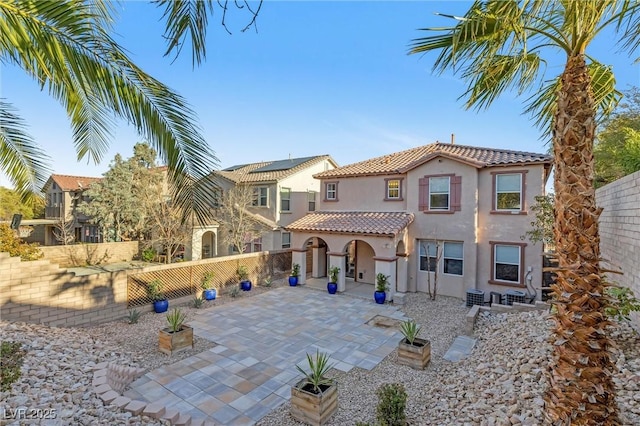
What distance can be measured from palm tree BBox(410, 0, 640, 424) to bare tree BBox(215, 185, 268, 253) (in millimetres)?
17303

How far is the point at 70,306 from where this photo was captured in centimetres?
944

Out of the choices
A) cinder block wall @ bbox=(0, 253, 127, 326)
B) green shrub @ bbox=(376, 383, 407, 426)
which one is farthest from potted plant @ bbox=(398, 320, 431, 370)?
cinder block wall @ bbox=(0, 253, 127, 326)

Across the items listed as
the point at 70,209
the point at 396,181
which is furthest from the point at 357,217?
the point at 70,209

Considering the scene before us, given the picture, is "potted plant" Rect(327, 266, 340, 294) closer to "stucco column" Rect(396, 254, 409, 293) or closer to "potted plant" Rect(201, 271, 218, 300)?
"stucco column" Rect(396, 254, 409, 293)

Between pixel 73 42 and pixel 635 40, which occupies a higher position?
pixel 635 40

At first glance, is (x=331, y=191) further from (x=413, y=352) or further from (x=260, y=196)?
(x=413, y=352)

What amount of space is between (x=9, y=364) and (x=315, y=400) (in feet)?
16.5

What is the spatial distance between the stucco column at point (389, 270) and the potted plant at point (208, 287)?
7589 mm

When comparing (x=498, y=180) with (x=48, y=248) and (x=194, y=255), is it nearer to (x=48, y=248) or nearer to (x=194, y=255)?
(x=194, y=255)

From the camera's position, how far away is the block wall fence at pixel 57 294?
8.38 m

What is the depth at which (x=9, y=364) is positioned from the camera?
4.77 m

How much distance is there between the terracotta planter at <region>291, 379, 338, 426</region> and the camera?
5.40 m

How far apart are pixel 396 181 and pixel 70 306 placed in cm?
1470

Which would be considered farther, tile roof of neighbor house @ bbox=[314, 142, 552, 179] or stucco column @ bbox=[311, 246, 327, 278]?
stucco column @ bbox=[311, 246, 327, 278]
